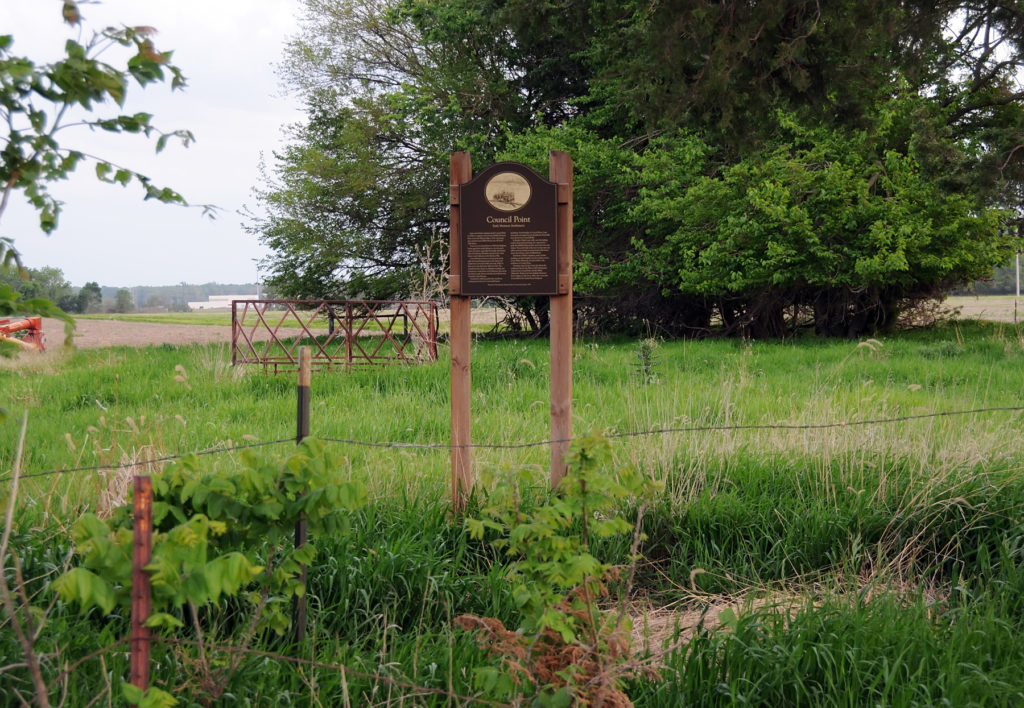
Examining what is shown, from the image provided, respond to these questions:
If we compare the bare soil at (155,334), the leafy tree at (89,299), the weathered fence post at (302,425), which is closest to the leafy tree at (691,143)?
the bare soil at (155,334)

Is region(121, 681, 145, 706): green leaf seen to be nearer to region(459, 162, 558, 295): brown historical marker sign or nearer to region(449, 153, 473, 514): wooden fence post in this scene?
region(449, 153, 473, 514): wooden fence post

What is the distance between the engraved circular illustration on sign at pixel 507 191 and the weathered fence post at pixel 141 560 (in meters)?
3.24

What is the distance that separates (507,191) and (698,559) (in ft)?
7.77

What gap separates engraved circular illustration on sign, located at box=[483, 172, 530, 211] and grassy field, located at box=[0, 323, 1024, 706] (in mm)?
1563

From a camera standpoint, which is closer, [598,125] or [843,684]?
[843,684]

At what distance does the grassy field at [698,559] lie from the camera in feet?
10.0

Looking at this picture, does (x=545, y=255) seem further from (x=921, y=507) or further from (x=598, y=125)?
(x=598, y=125)

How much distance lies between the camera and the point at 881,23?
8727 mm

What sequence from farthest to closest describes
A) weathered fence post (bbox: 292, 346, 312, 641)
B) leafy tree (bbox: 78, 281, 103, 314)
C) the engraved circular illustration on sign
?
1. leafy tree (bbox: 78, 281, 103, 314)
2. the engraved circular illustration on sign
3. weathered fence post (bbox: 292, 346, 312, 641)

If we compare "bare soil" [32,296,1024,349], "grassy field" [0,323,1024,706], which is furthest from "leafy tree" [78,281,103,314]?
"grassy field" [0,323,1024,706]

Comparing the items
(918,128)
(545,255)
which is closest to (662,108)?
(545,255)

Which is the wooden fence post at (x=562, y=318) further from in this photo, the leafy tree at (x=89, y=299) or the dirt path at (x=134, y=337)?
the leafy tree at (x=89, y=299)

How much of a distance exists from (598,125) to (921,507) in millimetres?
18275

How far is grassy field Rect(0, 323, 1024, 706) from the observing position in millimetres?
3055
